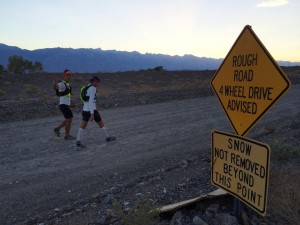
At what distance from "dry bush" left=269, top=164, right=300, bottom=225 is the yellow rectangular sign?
0.88 meters

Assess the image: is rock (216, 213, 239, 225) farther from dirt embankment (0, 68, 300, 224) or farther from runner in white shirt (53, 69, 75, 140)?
runner in white shirt (53, 69, 75, 140)

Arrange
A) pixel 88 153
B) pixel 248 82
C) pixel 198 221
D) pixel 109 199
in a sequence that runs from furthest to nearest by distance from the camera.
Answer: pixel 88 153
pixel 109 199
pixel 198 221
pixel 248 82

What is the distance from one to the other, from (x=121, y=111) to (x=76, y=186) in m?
9.90

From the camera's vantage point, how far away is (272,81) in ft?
13.2

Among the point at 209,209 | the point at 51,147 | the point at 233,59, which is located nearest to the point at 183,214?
the point at 209,209

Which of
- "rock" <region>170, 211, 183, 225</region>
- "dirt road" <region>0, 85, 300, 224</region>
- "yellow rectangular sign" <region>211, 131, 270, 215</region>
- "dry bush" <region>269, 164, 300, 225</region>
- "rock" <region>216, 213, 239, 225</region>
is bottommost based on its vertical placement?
"dirt road" <region>0, 85, 300, 224</region>

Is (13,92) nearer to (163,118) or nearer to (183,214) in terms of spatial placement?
(163,118)

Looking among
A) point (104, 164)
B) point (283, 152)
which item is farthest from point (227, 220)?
point (104, 164)

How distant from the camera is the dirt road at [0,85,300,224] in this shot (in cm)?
726

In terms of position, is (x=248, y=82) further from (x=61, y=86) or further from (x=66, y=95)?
(x=66, y=95)

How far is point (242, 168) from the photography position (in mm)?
4457

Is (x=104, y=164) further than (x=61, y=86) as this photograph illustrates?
No

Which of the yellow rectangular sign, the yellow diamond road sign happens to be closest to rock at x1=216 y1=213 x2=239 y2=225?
the yellow rectangular sign

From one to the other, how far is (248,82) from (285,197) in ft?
6.03
